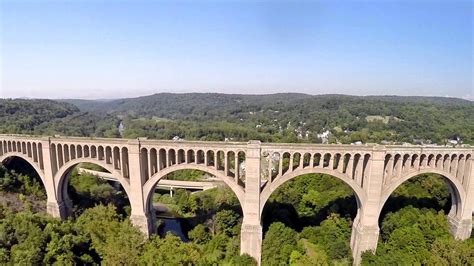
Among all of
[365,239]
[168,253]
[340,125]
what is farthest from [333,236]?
[340,125]

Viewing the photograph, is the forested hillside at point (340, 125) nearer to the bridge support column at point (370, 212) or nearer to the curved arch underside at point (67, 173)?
the bridge support column at point (370, 212)

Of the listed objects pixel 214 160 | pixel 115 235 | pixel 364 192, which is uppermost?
pixel 214 160

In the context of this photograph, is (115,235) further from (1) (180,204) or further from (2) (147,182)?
(1) (180,204)

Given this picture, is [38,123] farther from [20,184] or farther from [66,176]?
[66,176]

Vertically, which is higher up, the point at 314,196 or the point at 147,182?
the point at 147,182

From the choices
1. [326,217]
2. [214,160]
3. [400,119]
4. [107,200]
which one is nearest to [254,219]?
[214,160]

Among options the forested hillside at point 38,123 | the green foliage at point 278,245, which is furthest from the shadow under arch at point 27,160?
the forested hillside at point 38,123
